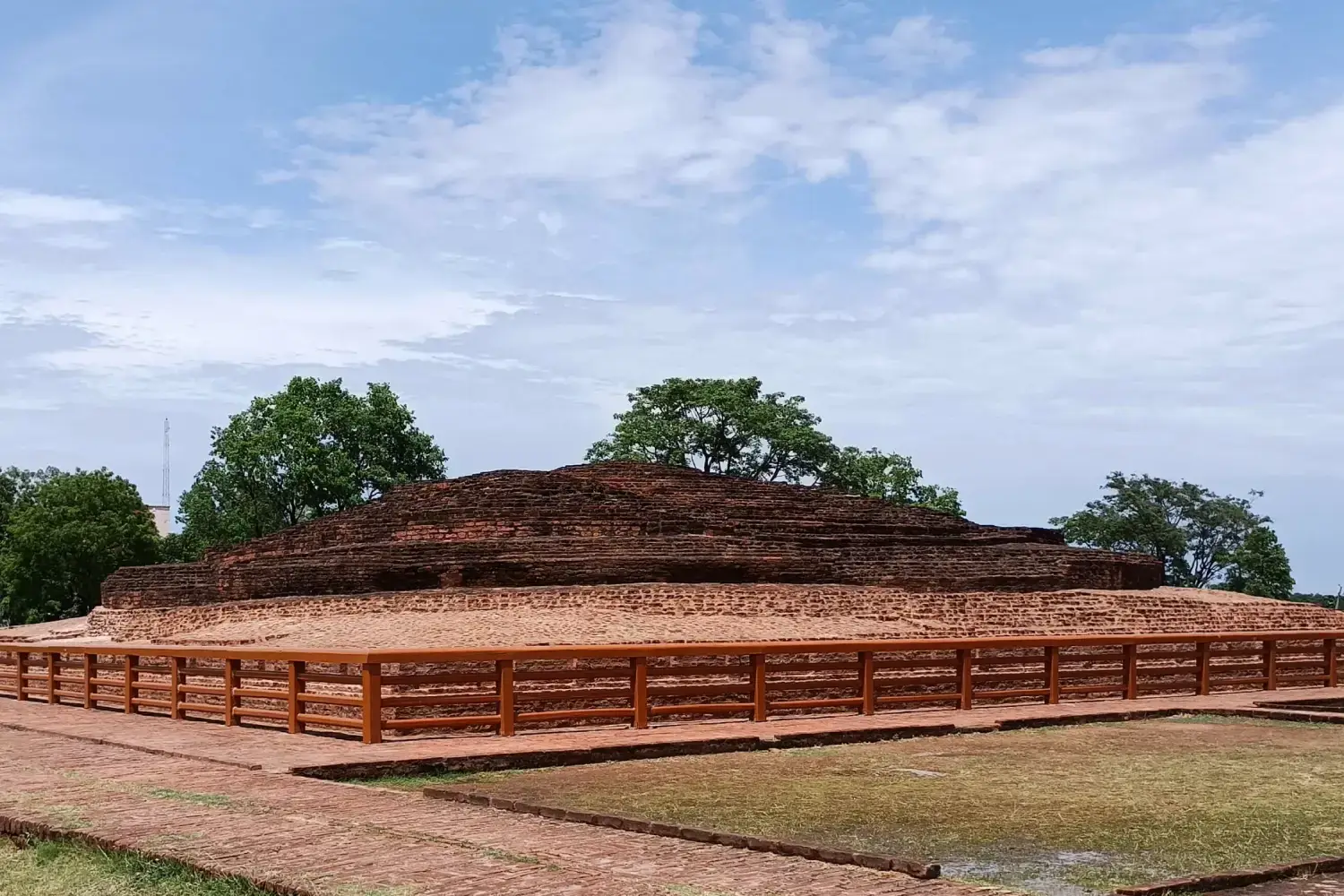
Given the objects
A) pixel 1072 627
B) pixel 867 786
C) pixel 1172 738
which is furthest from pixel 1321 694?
pixel 867 786

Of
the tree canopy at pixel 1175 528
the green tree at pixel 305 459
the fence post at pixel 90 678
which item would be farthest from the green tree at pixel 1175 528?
the fence post at pixel 90 678

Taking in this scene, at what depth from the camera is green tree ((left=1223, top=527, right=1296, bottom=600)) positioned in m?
59.8

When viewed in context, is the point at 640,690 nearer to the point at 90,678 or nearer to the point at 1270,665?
the point at 90,678

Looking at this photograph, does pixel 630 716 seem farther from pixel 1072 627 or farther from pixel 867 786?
pixel 1072 627

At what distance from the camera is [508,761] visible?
10492mm

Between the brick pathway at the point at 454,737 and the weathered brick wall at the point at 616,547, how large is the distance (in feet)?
29.1

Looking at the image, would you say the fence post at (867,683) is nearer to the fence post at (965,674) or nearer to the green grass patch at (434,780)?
the fence post at (965,674)

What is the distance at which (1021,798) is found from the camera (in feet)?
29.5

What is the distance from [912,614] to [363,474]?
114 feet

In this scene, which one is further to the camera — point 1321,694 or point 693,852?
point 1321,694

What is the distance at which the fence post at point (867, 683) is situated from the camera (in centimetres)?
1450

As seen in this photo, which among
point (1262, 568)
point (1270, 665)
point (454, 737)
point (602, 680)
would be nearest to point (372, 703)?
point (454, 737)

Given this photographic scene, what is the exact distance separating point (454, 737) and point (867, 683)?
439 centimetres

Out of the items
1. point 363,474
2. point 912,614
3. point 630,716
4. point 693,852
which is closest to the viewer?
point 693,852
